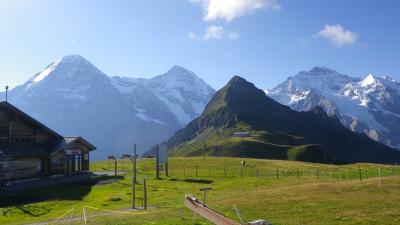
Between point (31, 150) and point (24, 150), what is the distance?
1.81m

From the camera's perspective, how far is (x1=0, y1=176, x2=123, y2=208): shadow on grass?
49963mm

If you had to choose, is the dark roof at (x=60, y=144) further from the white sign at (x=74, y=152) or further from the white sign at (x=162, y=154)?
the white sign at (x=162, y=154)

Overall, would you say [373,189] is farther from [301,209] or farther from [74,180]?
[74,180]

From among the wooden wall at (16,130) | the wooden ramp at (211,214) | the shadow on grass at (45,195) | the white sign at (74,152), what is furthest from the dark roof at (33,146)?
the wooden ramp at (211,214)

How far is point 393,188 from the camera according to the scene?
44062 millimetres

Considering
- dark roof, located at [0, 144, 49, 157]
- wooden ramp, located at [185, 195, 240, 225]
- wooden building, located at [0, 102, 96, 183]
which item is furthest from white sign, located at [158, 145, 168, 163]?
wooden ramp, located at [185, 195, 240, 225]

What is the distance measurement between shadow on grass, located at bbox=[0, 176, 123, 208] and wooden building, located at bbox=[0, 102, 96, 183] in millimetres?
6831

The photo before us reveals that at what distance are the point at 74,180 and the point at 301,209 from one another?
48.6 m

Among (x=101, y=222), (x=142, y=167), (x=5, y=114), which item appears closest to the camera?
(x=101, y=222)

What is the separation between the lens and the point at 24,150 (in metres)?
72.1

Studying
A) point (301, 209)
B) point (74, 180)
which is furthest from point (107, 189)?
point (301, 209)

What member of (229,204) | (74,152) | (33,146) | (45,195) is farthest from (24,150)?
(229,204)

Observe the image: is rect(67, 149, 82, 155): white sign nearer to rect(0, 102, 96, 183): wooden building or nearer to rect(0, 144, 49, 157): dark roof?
rect(0, 102, 96, 183): wooden building

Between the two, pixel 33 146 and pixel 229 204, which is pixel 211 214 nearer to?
pixel 229 204
